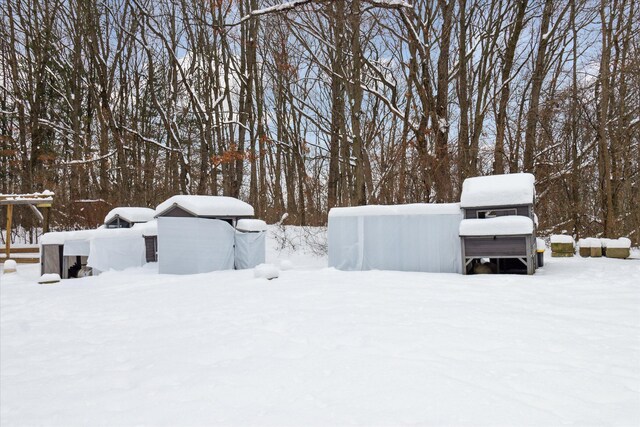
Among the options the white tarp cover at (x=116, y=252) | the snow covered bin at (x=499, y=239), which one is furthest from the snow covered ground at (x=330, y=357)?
the white tarp cover at (x=116, y=252)

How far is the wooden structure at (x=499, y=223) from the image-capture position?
30.9ft

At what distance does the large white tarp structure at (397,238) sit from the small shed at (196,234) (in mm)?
2945

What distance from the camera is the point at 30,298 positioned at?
830 cm

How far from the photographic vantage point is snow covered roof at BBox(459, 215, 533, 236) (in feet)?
30.6

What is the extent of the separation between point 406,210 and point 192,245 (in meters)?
5.65

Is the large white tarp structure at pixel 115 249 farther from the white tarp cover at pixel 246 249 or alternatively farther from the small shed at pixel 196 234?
the white tarp cover at pixel 246 249

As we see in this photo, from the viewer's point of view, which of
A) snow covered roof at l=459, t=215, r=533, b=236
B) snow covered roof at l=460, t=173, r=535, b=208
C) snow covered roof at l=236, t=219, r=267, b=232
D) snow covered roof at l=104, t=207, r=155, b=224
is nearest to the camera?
snow covered roof at l=459, t=215, r=533, b=236

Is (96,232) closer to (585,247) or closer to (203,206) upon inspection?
(203,206)

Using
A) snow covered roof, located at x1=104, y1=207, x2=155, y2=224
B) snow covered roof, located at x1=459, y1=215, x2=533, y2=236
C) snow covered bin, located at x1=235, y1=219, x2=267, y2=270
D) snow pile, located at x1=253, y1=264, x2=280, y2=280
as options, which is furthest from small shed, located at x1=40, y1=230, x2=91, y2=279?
snow covered roof, located at x1=459, y1=215, x2=533, y2=236

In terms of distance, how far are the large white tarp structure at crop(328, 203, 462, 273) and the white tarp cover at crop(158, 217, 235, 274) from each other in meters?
3.04

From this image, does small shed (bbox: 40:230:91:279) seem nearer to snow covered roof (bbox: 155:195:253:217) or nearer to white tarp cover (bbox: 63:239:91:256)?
white tarp cover (bbox: 63:239:91:256)

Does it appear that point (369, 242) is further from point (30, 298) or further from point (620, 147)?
point (620, 147)

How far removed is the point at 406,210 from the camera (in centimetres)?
1072

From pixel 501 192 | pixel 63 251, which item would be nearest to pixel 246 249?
pixel 63 251
